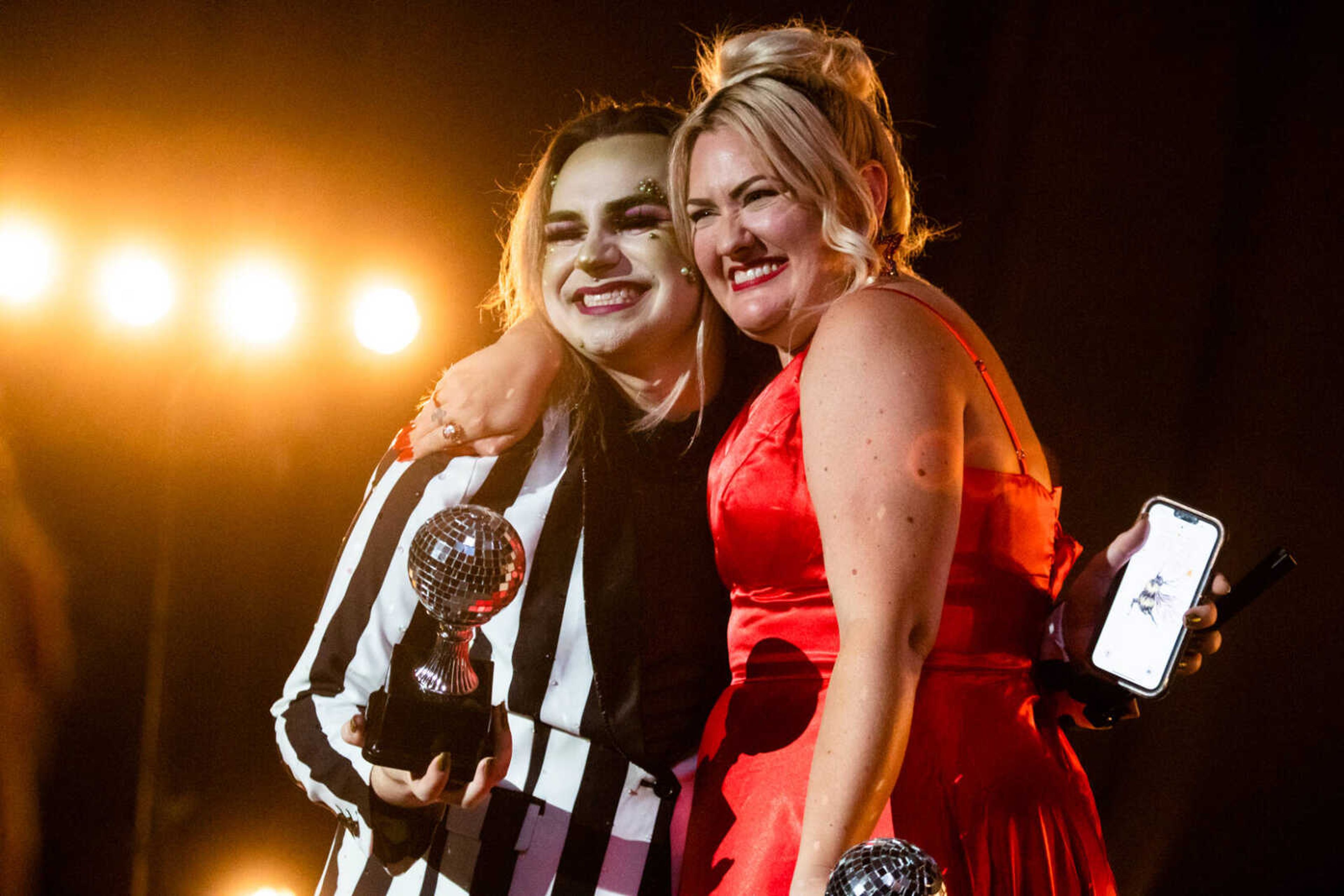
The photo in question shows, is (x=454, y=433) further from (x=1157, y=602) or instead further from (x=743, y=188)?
(x=1157, y=602)

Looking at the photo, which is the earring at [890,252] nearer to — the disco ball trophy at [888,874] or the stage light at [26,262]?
the disco ball trophy at [888,874]

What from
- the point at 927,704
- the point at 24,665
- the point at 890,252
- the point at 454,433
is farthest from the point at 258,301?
the point at 927,704

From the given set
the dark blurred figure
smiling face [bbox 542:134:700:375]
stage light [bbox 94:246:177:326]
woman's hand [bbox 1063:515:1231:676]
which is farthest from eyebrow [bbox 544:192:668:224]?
the dark blurred figure

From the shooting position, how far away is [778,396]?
1.55 metres

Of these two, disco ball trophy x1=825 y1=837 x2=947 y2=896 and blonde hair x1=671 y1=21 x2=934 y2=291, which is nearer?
disco ball trophy x1=825 y1=837 x2=947 y2=896

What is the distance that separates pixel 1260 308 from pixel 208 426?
2.67 metres

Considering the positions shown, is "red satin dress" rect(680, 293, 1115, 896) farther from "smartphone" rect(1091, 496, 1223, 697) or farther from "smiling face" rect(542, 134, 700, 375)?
"smiling face" rect(542, 134, 700, 375)

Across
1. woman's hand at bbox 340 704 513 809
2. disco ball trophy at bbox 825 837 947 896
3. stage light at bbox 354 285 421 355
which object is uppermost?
stage light at bbox 354 285 421 355

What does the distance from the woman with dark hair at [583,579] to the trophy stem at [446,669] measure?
1.58 ft

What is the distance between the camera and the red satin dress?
131cm

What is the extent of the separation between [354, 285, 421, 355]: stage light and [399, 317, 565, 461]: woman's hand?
289mm

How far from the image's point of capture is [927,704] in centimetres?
135

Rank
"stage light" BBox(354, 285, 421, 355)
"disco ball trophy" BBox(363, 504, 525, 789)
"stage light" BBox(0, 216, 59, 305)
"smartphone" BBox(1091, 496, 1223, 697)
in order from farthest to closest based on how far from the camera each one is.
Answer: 1. "stage light" BBox(354, 285, 421, 355)
2. "stage light" BBox(0, 216, 59, 305)
3. "smartphone" BBox(1091, 496, 1223, 697)
4. "disco ball trophy" BBox(363, 504, 525, 789)

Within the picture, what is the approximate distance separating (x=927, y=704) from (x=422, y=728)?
2.16 feet
